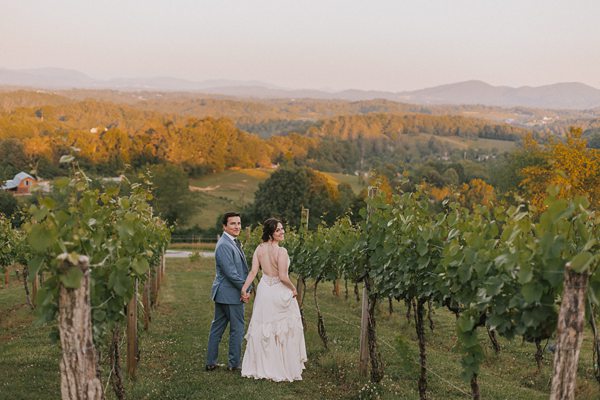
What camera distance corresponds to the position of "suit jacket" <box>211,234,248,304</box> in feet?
25.7

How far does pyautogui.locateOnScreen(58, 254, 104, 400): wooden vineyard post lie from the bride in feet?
12.8

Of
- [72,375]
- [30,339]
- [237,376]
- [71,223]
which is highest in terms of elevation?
[71,223]

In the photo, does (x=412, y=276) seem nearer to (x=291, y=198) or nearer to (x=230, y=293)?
(x=230, y=293)

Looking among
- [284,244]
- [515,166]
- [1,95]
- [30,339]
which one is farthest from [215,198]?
[1,95]

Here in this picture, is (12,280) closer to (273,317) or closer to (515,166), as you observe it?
(273,317)

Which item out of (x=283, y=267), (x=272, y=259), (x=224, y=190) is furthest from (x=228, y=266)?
(x=224, y=190)

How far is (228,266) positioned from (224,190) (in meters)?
74.4

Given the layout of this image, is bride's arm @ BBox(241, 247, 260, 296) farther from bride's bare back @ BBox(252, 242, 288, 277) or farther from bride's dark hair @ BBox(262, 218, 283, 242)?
bride's dark hair @ BBox(262, 218, 283, 242)

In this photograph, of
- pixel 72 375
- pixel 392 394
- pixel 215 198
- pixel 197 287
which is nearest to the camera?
pixel 72 375

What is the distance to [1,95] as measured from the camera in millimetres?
197375

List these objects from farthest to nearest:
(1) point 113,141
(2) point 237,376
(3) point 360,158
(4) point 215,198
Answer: (3) point 360,158
(1) point 113,141
(4) point 215,198
(2) point 237,376

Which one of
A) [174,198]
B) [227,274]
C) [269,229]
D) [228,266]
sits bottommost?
[174,198]

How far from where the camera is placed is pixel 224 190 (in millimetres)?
81562

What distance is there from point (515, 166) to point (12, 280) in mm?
35619
